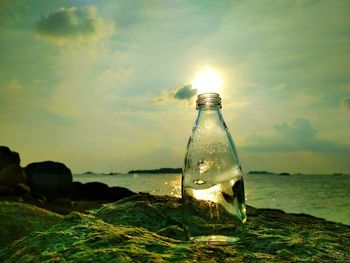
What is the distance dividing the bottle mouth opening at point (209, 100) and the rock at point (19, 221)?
1995 millimetres

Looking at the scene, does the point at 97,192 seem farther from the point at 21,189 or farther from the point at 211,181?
the point at 211,181

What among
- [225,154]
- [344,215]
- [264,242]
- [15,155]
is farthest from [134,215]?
[344,215]

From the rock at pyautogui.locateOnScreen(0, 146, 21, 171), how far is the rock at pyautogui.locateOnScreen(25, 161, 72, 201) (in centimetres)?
124

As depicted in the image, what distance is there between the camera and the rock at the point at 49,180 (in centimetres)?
2848

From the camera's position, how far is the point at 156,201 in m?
2.85

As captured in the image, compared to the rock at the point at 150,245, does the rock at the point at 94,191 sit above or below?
below

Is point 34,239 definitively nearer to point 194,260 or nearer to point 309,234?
point 194,260

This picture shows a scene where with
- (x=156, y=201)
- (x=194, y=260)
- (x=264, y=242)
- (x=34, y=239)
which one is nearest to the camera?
(x=194, y=260)

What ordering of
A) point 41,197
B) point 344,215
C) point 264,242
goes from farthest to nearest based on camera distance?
point 344,215 → point 41,197 → point 264,242

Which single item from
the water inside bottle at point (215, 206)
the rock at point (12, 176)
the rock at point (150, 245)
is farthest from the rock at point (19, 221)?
→ the rock at point (12, 176)

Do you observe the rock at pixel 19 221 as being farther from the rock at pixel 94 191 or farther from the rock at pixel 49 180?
the rock at pixel 94 191

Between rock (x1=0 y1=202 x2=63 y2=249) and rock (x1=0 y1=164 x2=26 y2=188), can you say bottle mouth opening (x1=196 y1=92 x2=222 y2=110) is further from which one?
rock (x1=0 y1=164 x2=26 y2=188)

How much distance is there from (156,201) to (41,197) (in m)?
25.9

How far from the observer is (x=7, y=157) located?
2852 centimetres
